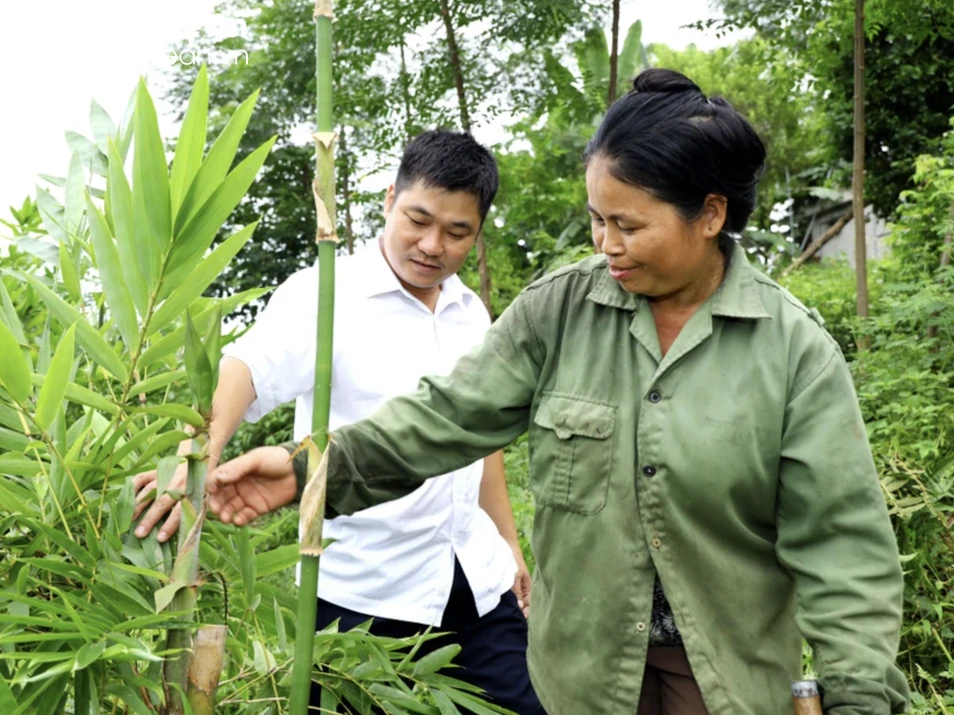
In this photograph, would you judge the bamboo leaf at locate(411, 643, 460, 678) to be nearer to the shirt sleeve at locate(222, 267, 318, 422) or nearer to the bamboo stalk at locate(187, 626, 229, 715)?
the bamboo stalk at locate(187, 626, 229, 715)

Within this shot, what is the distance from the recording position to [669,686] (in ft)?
6.44

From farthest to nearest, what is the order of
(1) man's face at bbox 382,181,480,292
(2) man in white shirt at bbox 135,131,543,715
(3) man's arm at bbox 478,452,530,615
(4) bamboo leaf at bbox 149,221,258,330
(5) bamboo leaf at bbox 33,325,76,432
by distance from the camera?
(3) man's arm at bbox 478,452,530,615 → (1) man's face at bbox 382,181,480,292 → (2) man in white shirt at bbox 135,131,543,715 → (4) bamboo leaf at bbox 149,221,258,330 → (5) bamboo leaf at bbox 33,325,76,432

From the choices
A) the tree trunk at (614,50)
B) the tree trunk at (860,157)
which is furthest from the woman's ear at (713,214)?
the tree trunk at (614,50)

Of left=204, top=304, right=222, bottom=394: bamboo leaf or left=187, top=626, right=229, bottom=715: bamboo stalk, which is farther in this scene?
left=187, top=626, right=229, bottom=715: bamboo stalk

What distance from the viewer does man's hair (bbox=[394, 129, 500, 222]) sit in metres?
2.68

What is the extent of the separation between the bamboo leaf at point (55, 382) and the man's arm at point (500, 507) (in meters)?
1.53

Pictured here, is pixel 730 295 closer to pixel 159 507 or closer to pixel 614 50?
pixel 159 507

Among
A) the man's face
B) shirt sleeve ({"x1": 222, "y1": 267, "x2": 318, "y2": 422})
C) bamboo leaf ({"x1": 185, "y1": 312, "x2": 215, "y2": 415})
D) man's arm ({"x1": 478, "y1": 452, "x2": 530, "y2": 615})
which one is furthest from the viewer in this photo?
man's arm ({"x1": 478, "y1": 452, "x2": 530, "y2": 615})

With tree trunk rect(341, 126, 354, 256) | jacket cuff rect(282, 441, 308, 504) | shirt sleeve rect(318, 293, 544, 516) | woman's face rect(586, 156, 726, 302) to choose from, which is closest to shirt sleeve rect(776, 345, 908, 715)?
woman's face rect(586, 156, 726, 302)

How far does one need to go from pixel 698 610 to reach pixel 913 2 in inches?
213

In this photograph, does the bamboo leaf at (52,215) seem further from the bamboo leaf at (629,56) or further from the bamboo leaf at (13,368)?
the bamboo leaf at (629,56)

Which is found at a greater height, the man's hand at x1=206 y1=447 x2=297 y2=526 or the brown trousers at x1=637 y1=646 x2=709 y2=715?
the man's hand at x1=206 y1=447 x2=297 y2=526

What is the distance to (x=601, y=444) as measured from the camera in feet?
6.32

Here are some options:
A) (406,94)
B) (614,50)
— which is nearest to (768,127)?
(406,94)
